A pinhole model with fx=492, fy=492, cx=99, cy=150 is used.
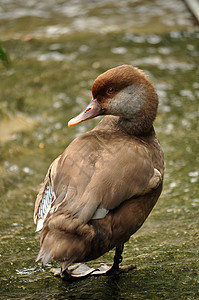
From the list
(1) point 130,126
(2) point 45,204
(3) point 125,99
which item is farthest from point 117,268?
(3) point 125,99

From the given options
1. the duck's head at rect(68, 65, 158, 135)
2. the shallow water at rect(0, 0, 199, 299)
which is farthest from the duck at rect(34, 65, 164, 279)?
the shallow water at rect(0, 0, 199, 299)

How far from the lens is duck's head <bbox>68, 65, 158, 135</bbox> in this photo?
11.6 feet

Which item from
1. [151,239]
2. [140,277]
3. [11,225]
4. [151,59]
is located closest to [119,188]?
[140,277]

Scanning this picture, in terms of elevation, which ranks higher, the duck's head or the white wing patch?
the duck's head

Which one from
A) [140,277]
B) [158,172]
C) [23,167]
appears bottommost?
[23,167]

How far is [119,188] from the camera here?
9.77 ft

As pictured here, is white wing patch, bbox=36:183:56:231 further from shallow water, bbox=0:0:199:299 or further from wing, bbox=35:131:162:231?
shallow water, bbox=0:0:199:299

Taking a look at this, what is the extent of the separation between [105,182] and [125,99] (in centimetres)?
84

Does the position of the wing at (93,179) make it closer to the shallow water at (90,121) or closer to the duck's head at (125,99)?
the duck's head at (125,99)

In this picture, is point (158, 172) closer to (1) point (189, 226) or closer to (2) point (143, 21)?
(1) point (189, 226)

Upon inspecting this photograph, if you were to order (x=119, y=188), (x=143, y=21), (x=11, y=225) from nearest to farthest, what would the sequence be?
(x=119, y=188) → (x=11, y=225) → (x=143, y=21)

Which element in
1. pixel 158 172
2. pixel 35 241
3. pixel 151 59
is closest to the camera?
pixel 158 172

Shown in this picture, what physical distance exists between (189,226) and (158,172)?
85cm

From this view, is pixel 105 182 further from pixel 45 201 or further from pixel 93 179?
pixel 45 201
